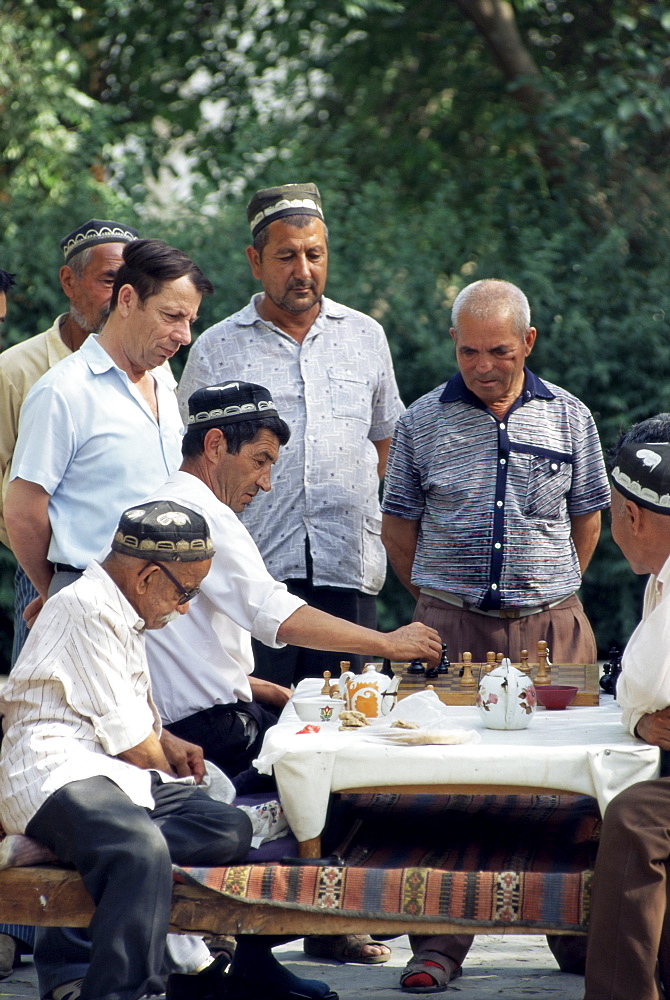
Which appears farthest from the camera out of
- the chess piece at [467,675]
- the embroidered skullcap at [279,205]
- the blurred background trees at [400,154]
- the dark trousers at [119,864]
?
the blurred background trees at [400,154]

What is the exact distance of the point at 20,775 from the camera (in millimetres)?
3283

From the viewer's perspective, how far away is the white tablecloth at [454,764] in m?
3.25

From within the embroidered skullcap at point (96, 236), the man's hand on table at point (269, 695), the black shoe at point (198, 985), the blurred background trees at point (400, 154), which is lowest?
the black shoe at point (198, 985)

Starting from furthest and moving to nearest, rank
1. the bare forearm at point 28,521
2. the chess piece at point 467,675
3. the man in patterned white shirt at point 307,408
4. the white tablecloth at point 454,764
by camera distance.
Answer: the man in patterned white shirt at point 307,408 < the bare forearm at point 28,521 < the chess piece at point 467,675 < the white tablecloth at point 454,764

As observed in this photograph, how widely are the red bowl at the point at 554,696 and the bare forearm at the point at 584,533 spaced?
1.14 m

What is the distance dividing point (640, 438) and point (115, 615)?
5.05 feet

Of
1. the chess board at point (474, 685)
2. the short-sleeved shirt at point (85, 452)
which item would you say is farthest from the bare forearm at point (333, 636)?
the short-sleeved shirt at point (85, 452)

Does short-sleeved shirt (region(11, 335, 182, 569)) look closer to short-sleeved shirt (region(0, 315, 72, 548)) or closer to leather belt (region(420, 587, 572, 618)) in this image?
short-sleeved shirt (region(0, 315, 72, 548))

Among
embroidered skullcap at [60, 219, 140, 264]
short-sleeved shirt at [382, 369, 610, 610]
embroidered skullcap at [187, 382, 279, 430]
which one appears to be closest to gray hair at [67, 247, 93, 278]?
embroidered skullcap at [60, 219, 140, 264]

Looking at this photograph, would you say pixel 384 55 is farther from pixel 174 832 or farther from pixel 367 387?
pixel 174 832

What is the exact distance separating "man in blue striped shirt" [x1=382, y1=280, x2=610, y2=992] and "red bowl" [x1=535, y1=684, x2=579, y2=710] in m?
0.80

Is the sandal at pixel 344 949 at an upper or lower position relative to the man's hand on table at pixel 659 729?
lower

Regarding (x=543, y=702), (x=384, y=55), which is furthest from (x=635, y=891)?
(x=384, y=55)

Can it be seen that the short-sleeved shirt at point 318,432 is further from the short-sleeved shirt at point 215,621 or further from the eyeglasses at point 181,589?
the eyeglasses at point 181,589
